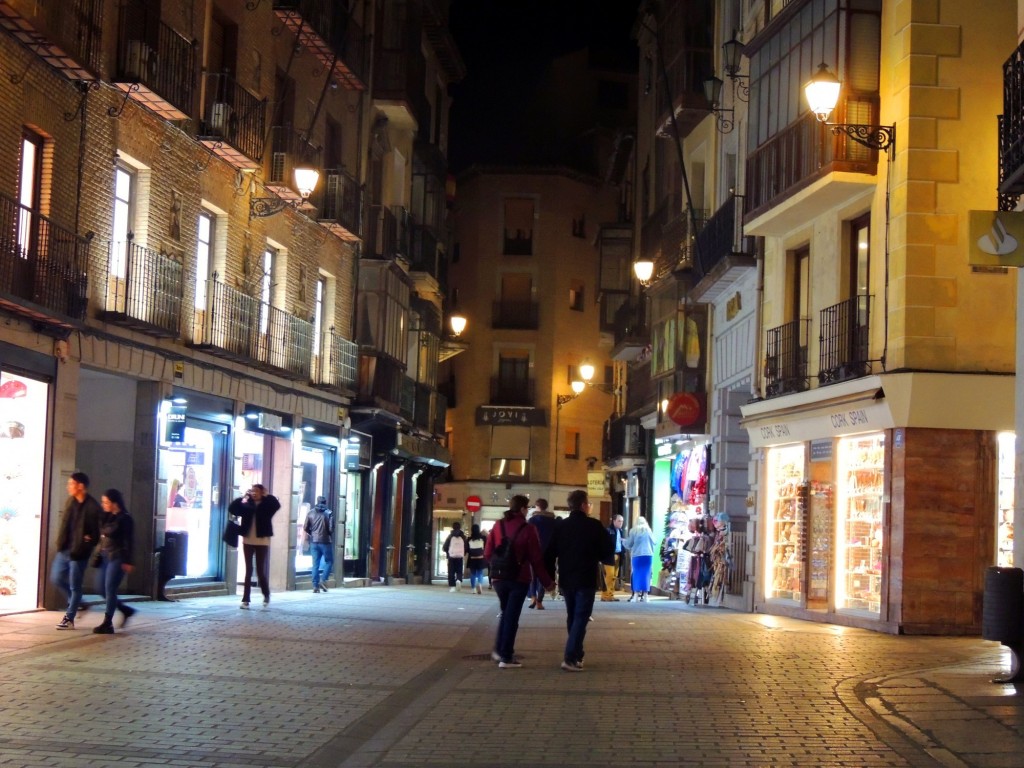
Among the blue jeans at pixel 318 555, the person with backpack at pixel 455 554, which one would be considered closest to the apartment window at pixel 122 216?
the blue jeans at pixel 318 555

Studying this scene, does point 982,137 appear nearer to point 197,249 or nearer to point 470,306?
point 197,249

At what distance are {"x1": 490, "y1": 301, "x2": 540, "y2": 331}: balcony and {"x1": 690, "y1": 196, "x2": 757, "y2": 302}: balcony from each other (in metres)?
32.1

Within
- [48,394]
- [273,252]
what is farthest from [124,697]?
[273,252]

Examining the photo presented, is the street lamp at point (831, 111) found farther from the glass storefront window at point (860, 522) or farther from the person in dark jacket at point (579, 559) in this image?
the person in dark jacket at point (579, 559)

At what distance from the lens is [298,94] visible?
30312 mm

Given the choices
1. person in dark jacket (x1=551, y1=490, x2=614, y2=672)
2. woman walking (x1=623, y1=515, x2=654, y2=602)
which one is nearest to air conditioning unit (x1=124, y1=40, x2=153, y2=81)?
person in dark jacket (x1=551, y1=490, x2=614, y2=672)

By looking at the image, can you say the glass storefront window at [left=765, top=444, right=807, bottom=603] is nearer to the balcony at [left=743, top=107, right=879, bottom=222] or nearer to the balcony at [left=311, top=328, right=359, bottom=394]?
the balcony at [left=743, top=107, right=879, bottom=222]

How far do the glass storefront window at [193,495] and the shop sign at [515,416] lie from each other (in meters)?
39.2

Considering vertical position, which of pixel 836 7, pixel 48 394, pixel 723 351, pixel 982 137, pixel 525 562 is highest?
pixel 836 7

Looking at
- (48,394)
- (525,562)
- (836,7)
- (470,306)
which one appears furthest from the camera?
(470,306)

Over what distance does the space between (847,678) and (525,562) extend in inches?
137

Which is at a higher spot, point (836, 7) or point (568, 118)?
point (568, 118)

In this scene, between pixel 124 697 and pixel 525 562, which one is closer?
pixel 124 697

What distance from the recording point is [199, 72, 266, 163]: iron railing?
2480cm
